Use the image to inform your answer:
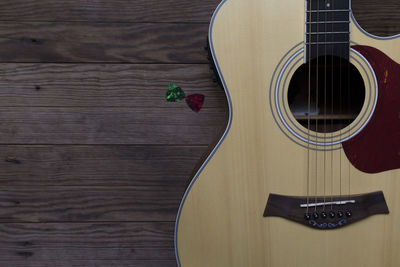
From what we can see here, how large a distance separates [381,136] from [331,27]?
226 mm

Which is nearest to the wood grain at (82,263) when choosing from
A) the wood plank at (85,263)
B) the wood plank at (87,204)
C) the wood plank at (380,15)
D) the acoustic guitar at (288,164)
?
the wood plank at (85,263)

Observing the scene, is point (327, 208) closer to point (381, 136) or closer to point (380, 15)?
point (381, 136)

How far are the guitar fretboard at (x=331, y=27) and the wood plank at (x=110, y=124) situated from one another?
0.28 m

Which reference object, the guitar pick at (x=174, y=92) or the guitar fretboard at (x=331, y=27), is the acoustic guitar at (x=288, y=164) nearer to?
the guitar fretboard at (x=331, y=27)

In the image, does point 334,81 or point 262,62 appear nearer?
point 262,62

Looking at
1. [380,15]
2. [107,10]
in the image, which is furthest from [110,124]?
[380,15]

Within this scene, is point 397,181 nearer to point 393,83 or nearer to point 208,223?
point 393,83

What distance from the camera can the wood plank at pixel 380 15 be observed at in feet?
2.31

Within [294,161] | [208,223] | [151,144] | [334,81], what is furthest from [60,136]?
[334,81]

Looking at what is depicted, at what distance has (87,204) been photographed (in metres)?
0.76

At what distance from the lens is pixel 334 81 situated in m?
0.64

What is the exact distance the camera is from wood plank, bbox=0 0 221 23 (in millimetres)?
718

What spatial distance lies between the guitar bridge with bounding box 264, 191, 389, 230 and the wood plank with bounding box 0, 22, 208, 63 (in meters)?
0.41

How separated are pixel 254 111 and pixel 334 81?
23cm
